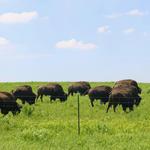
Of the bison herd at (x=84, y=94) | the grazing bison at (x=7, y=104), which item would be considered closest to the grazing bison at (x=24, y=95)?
the bison herd at (x=84, y=94)

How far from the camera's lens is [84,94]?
39.0 metres

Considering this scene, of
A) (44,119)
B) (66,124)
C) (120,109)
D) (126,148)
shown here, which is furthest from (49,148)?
(120,109)

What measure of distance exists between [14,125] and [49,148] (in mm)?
5441

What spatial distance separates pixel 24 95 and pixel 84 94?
6984 millimetres

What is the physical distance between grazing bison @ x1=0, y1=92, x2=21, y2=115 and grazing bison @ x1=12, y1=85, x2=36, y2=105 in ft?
22.3

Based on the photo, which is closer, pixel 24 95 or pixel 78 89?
pixel 24 95

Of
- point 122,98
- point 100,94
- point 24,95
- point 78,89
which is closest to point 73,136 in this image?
point 122,98

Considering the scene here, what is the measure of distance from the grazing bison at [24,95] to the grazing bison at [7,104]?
268 inches

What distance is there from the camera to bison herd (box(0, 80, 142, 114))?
25.6 metres

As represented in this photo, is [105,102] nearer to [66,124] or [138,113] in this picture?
[138,113]

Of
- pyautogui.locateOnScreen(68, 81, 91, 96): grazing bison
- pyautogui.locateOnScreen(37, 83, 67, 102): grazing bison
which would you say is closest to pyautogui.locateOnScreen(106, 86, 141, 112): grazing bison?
pyautogui.locateOnScreen(37, 83, 67, 102): grazing bison

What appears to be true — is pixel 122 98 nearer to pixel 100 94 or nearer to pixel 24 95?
pixel 100 94

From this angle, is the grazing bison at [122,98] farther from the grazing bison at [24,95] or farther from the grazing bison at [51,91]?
the grazing bison at [51,91]

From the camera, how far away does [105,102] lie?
3184cm
